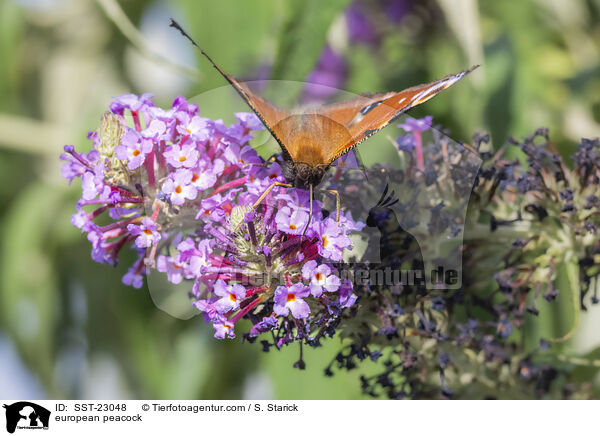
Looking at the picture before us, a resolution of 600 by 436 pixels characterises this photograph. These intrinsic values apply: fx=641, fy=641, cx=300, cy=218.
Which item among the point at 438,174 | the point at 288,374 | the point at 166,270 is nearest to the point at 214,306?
the point at 166,270

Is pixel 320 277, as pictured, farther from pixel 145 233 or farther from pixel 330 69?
pixel 330 69


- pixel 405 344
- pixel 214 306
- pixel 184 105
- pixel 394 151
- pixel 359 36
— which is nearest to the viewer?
pixel 214 306

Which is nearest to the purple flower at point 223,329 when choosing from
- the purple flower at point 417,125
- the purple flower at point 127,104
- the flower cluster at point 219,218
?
the flower cluster at point 219,218

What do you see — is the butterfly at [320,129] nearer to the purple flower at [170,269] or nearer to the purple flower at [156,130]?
the purple flower at [156,130]

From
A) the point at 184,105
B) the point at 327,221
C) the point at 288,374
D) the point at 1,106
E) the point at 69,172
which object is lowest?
the point at 288,374

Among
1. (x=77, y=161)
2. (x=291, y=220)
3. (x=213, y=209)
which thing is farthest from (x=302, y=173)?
(x=77, y=161)

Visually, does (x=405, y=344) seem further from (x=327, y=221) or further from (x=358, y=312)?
(x=327, y=221)
